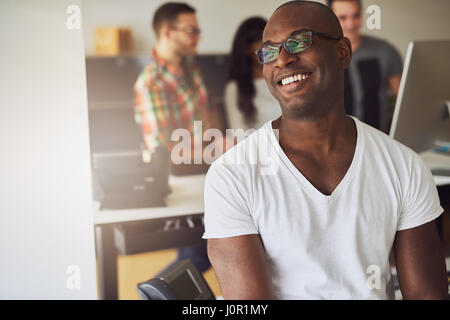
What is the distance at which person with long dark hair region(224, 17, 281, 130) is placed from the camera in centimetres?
146

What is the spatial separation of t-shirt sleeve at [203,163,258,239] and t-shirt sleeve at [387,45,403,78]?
71 centimetres

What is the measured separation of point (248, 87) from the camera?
1.67 m

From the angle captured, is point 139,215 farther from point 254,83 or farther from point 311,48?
point 311,48

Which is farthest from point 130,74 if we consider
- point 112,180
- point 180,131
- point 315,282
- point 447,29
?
point 315,282

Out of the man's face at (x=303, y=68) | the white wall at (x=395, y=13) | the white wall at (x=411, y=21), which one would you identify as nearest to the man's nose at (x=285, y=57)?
the man's face at (x=303, y=68)

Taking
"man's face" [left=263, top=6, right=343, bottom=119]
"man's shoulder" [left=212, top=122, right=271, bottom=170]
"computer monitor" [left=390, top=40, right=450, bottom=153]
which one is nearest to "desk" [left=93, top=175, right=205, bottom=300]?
"man's shoulder" [left=212, top=122, right=271, bottom=170]

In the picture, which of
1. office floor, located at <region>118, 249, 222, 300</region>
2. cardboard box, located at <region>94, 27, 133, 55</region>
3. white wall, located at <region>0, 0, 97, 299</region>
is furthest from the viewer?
cardboard box, located at <region>94, 27, 133, 55</region>

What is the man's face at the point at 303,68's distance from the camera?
3.86ft

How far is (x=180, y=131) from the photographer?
1682 mm

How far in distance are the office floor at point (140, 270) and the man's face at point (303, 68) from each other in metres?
0.54

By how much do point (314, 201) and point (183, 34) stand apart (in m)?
0.94

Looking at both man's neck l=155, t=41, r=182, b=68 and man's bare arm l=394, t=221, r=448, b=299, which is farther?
man's neck l=155, t=41, r=182, b=68

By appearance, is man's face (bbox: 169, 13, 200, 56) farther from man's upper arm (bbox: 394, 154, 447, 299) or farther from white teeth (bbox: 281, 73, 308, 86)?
man's upper arm (bbox: 394, 154, 447, 299)

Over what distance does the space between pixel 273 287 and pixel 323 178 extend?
292 mm
